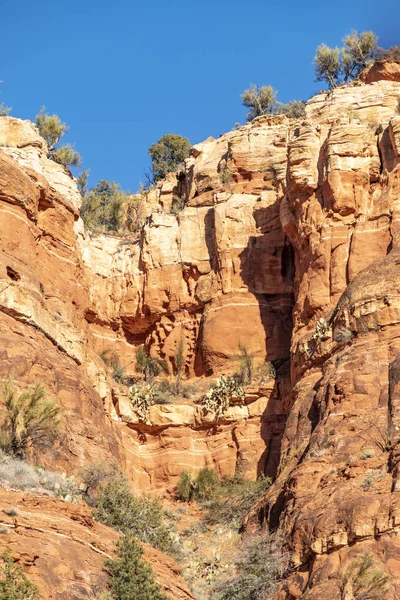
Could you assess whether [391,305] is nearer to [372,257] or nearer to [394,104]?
[372,257]

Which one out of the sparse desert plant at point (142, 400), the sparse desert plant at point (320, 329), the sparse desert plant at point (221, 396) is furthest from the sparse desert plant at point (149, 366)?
the sparse desert plant at point (320, 329)

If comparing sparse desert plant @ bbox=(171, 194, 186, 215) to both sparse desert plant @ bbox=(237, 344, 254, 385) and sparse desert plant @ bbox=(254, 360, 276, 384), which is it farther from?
sparse desert plant @ bbox=(254, 360, 276, 384)

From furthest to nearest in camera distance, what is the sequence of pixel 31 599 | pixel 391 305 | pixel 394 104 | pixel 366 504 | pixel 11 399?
1. pixel 394 104
2. pixel 391 305
3. pixel 11 399
4. pixel 366 504
5. pixel 31 599

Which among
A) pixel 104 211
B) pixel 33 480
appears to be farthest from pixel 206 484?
pixel 104 211

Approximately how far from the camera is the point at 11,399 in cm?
3064

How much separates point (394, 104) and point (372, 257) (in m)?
12.5

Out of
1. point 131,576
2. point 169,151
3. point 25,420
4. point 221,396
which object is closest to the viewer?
point 131,576

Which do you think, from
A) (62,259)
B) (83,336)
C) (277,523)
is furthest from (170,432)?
(277,523)

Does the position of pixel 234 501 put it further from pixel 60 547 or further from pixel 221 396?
pixel 60 547

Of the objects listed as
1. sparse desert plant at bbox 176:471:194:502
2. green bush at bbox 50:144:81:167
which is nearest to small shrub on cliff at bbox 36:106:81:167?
green bush at bbox 50:144:81:167

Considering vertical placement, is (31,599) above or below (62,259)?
below

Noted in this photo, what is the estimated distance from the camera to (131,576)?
77.5 ft

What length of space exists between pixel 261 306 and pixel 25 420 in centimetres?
1632

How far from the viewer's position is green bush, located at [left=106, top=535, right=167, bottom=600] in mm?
23406
